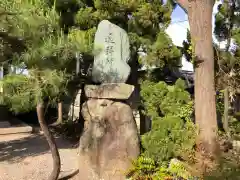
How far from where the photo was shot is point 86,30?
8383 mm

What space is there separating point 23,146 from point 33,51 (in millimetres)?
4794

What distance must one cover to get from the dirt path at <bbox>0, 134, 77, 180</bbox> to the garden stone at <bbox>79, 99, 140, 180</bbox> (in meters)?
1.04

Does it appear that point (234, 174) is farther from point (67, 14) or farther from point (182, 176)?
point (67, 14)

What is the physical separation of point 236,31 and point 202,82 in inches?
104

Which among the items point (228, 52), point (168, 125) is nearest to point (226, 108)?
point (228, 52)

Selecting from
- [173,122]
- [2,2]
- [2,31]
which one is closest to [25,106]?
[2,31]

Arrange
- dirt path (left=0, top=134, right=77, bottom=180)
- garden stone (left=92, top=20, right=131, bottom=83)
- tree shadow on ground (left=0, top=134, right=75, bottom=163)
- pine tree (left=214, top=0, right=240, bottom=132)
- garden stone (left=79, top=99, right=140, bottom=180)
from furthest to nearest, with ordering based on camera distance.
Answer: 1. pine tree (left=214, top=0, right=240, bottom=132)
2. tree shadow on ground (left=0, top=134, right=75, bottom=163)
3. dirt path (left=0, top=134, right=77, bottom=180)
4. garden stone (left=92, top=20, right=131, bottom=83)
5. garden stone (left=79, top=99, right=140, bottom=180)

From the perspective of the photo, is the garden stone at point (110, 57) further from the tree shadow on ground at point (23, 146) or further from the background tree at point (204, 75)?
the tree shadow on ground at point (23, 146)

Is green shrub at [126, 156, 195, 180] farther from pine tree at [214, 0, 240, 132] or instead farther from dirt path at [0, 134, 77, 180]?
pine tree at [214, 0, 240, 132]

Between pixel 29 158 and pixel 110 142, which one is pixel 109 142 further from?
pixel 29 158

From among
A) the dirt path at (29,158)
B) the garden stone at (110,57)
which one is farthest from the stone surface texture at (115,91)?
the dirt path at (29,158)

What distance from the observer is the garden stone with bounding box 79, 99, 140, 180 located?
545 cm

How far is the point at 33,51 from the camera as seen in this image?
4.60 meters

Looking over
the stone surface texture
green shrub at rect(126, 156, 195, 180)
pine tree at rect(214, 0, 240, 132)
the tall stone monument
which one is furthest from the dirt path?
pine tree at rect(214, 0, 240, 132)
